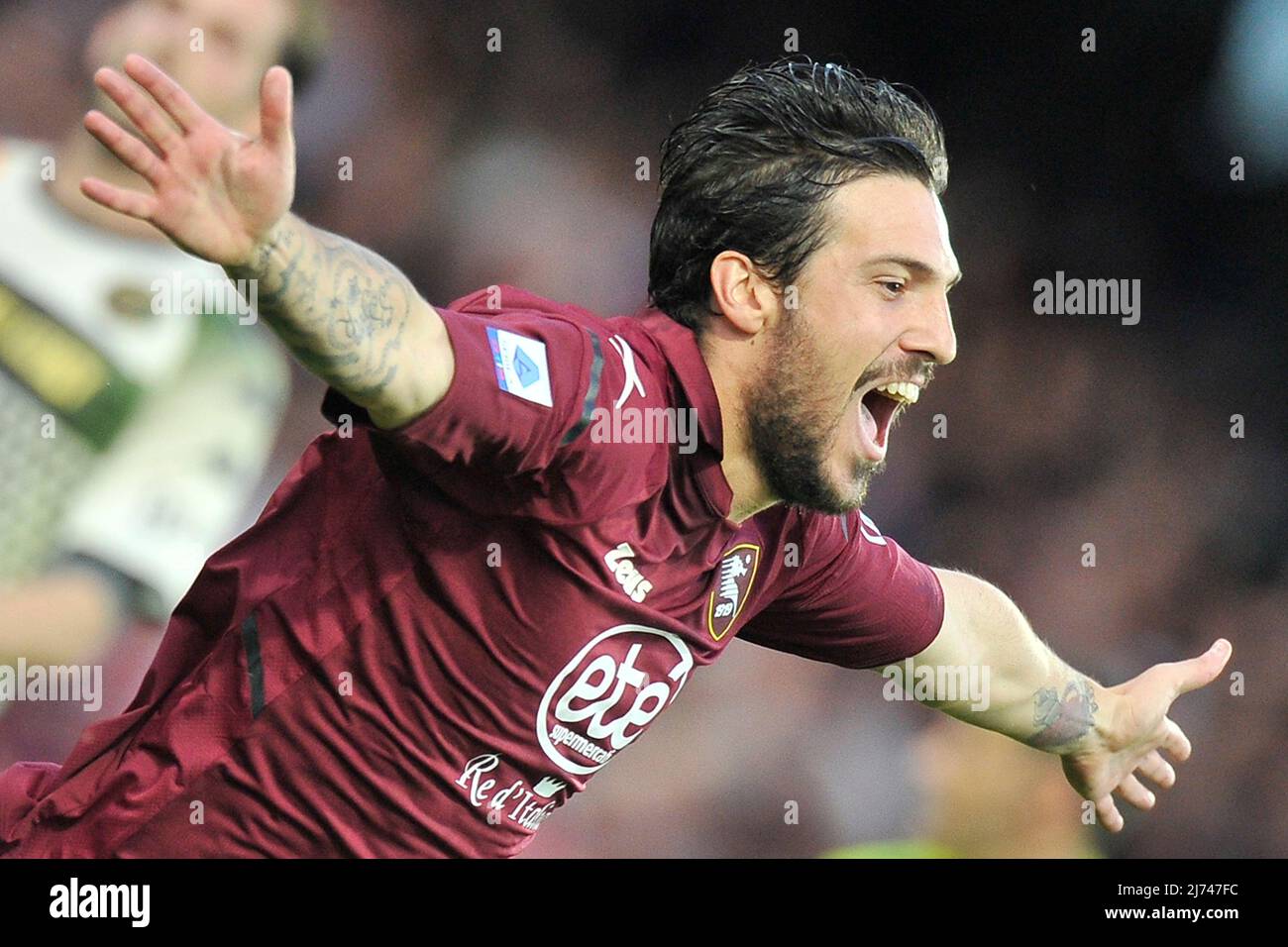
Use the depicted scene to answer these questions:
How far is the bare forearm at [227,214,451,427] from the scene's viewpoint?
1833 mm

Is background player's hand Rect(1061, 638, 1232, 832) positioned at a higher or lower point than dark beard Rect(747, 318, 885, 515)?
lower

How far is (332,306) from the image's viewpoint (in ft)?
6.11

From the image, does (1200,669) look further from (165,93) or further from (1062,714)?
(165,93)

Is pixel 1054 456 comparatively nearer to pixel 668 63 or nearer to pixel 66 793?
pixel 668 63

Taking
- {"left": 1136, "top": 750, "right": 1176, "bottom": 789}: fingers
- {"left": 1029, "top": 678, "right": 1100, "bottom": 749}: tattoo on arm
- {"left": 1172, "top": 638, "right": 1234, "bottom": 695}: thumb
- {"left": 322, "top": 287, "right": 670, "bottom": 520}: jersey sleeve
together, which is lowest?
{"left": 1136, "top": 750, "right": 1176, "bottom": 789}: fingers

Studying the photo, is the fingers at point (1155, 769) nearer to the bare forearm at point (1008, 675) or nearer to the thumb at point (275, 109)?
the bare forearm at point (1008, 675)

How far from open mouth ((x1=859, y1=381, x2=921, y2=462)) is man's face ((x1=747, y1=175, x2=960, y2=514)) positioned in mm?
77

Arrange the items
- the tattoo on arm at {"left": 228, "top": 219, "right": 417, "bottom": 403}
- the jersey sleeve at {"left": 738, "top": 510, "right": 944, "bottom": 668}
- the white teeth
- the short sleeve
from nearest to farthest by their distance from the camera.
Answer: the tattoo on arm at {"left": 228, "top": 219, "right": 417, "bottom": 403}, the short sleeve, the white teeth, the jersey sleeve at {"left": 738, "top": 510, "right": 944, "bottom": 668}

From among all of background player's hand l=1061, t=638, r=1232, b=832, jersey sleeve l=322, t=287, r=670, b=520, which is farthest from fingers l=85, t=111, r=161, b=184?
background player's hand l=1061, t=638, r=1232, b=832

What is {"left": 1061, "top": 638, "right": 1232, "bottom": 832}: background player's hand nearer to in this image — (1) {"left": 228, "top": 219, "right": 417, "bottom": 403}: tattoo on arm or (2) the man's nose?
(2) the man's nose
